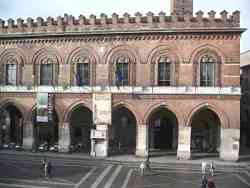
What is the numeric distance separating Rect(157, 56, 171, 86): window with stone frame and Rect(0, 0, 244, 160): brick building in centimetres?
9

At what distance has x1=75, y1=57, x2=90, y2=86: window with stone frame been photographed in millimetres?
37031

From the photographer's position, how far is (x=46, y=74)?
3841 centimetres

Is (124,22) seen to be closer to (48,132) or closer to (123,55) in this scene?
(123,55)

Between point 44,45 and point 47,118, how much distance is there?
7346 millimetres

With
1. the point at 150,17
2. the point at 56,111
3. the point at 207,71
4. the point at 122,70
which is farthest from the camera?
the point at 56,111

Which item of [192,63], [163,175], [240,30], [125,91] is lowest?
[163,175]

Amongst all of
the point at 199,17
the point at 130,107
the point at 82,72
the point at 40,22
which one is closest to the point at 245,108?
the point at 199,17

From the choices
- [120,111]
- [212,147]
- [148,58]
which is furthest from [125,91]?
[212,147]

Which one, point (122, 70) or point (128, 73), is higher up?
point (122, 70)

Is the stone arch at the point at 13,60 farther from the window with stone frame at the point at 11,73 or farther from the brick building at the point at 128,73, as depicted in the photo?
the window with stone frame at the point at 11,73

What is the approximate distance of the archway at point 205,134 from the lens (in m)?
40.2

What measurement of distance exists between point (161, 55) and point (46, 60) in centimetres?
1162

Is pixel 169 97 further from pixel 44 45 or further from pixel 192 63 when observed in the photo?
pixel 44 45

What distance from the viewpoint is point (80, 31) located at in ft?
121
